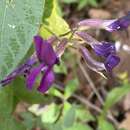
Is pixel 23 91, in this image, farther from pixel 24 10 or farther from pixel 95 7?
pixel 95 7

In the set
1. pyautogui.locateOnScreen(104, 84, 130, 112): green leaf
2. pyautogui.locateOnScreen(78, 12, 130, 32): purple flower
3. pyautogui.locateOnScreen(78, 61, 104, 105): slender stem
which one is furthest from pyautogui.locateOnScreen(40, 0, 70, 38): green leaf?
pyautogui.locateOnScreen(78, 61, 104, 105): slender stem

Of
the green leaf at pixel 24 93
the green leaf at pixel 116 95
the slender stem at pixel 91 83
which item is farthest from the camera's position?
the slender stem at pixel 91 83

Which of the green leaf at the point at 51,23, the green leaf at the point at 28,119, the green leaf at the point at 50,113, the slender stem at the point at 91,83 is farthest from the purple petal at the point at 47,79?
the slender stem at the point at 91,83

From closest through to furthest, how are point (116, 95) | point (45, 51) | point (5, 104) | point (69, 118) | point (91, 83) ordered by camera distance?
point (45, 51) → point (5, 104) → point (69, 118) → point (116, 95) → point (91, 83)

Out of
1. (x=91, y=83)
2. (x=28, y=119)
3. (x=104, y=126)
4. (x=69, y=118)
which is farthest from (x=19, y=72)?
(x=91, y=83)

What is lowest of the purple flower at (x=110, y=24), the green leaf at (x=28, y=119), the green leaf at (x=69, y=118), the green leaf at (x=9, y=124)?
the green leaf at (x=69, y=118)

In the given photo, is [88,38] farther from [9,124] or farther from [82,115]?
[82,115]

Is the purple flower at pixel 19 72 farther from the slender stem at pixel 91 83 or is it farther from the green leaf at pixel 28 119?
the slender stem at pixel 91 83

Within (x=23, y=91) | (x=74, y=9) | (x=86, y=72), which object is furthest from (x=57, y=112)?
(x=74, y=9)
